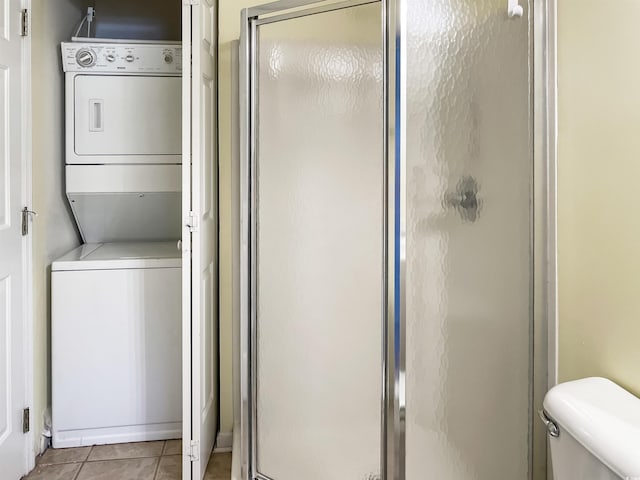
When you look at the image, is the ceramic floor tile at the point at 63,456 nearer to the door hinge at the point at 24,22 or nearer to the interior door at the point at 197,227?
the interior door at the point at 197,227

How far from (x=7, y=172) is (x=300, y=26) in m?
1.21

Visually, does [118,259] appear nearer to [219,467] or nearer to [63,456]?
[63,456]

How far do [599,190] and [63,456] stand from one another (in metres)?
2.34

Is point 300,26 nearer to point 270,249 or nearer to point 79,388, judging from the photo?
point 270,249

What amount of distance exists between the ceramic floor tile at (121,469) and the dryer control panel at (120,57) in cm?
177

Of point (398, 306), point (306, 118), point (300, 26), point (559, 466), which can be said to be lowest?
point (559, 466)

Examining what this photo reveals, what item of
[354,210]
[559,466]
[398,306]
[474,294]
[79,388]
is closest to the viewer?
[559,466]

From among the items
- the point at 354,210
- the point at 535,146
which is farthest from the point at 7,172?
the point at 535,146

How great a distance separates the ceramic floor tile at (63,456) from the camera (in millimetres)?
2189

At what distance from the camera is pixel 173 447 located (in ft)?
7.59

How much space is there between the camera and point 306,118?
1.70 meters

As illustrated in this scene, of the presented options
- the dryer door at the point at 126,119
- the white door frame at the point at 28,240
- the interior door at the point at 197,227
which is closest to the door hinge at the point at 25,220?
the white door frame at the point at 28,240

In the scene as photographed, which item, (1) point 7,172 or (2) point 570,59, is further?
(1) point 7,172

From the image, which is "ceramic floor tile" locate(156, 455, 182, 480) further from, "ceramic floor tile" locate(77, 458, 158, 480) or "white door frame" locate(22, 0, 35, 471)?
"white door frame" locate(22, 0, 35, 471)
